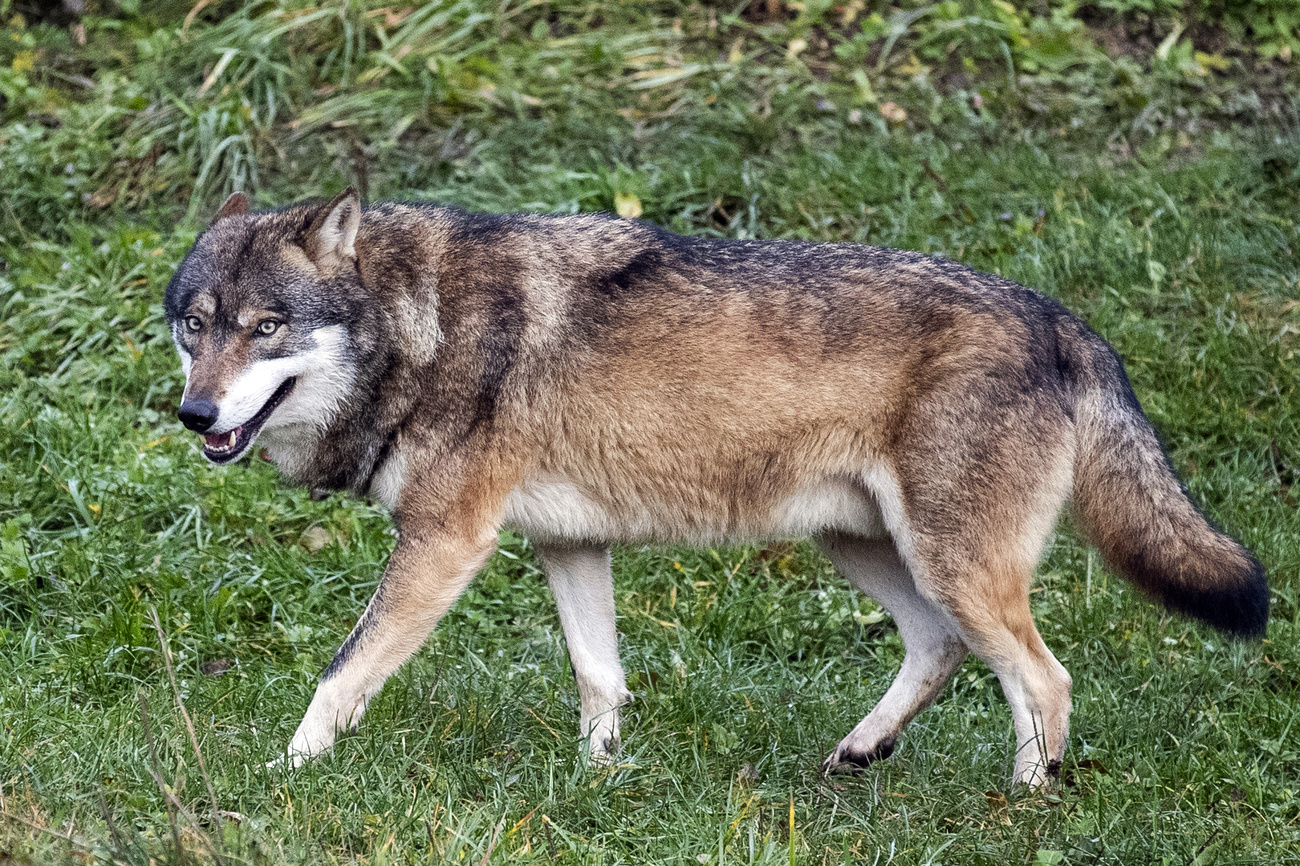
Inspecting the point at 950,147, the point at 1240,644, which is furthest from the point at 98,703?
the point at 950,147

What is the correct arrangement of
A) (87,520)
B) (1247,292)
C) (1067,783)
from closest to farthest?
1. (1067,783)
2. (87,520)
3. (1247,292)

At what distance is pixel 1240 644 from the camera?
196 inches

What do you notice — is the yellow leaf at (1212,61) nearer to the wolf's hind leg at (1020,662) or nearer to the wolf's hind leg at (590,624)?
the wolf's hind leg at (1020,662)

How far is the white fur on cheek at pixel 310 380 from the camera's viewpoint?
3957 millimetres

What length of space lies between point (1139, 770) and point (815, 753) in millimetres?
1141

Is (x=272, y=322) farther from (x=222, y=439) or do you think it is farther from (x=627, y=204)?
(x=627, y=204)

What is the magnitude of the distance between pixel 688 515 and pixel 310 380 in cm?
140

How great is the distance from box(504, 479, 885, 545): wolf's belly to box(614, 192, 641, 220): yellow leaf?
327 cm

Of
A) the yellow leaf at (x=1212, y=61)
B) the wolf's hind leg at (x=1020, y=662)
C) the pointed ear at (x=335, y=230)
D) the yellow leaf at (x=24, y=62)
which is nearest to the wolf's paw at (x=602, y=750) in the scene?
the wolf's hind leg at (x=1020, y=662)

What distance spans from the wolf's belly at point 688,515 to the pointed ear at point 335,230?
1.04 m

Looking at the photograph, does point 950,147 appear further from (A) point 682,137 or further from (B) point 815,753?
(B) point 815,753

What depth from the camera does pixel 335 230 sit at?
419cm

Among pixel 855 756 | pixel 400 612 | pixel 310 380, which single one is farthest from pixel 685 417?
pixel 855 756

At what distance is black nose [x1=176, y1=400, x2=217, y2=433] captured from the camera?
378 centimetres
